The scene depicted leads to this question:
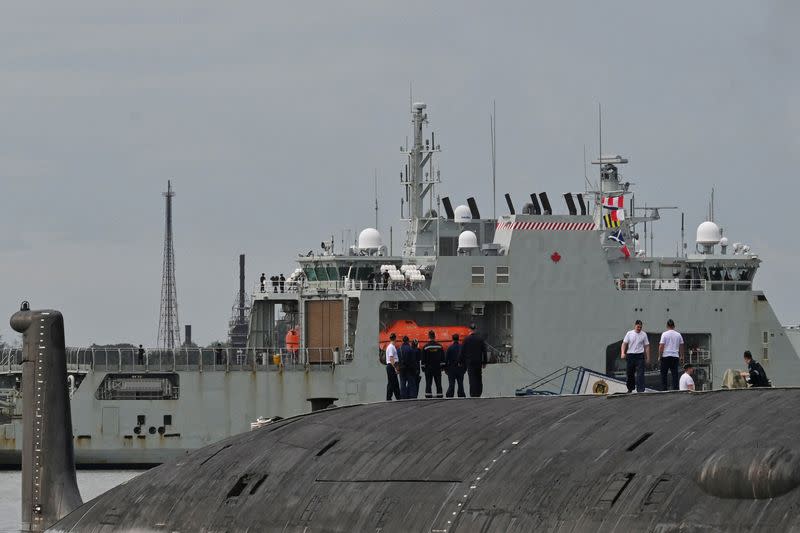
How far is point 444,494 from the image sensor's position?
20.0 m

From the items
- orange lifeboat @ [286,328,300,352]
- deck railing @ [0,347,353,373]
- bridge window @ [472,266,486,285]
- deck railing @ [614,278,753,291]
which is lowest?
deck railing @ [0,347,353,373]

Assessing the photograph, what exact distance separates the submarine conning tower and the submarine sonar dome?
3.76 ft

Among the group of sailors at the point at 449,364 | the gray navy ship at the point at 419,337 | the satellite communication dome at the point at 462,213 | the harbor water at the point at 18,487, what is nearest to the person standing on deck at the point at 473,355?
the group of sailors at the point at 449,364

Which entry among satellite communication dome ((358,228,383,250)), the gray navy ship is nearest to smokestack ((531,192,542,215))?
the gray navy ship

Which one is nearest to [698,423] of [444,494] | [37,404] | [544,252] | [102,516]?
[444,494]

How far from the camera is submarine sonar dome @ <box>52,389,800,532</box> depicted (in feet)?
53.6

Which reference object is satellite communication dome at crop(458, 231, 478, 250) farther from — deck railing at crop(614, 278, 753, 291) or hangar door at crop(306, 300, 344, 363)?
deck railing at crop(614, 278, 753, 291)

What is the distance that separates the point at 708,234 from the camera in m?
58.3

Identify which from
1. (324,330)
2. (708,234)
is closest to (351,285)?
(324,330)

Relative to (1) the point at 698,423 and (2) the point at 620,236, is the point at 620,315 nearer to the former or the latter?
(2) the point at 620,236

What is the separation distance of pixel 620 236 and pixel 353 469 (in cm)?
3738

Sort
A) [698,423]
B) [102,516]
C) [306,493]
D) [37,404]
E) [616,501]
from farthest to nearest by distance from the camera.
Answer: [37,404], [102,516], [306,493], [698,423], [616,501]

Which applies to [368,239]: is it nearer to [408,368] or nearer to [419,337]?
[419,337]

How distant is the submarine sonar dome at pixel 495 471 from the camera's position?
53.6 feet
